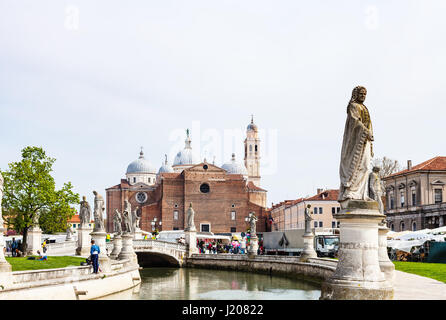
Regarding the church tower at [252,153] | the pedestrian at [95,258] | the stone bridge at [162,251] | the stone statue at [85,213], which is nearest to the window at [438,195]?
the stone bridge at [162,251]

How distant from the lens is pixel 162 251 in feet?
153

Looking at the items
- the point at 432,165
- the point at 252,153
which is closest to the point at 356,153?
the point at 432,165

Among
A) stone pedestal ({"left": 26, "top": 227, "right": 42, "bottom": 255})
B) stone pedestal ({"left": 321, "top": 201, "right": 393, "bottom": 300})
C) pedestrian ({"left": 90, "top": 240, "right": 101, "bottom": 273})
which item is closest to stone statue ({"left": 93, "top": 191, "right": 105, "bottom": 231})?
pedestrian ({"left": 90, "top": 240, "right": 101, "bottom": 273})

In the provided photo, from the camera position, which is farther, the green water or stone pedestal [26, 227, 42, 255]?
stone pedestal [26, 227, 42, 255]

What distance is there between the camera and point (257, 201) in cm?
10288

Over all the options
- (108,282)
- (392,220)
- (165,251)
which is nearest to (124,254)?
(108,282)

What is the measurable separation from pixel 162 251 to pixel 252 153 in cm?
9119

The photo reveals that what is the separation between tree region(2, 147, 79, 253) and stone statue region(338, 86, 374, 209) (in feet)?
115

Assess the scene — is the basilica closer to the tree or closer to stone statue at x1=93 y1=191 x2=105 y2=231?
the tree

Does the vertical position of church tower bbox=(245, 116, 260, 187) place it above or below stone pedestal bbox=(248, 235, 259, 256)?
above

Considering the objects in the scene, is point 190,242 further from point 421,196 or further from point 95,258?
point 421,196

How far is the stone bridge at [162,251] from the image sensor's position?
152 ft

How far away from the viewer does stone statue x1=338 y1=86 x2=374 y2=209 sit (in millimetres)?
10234
